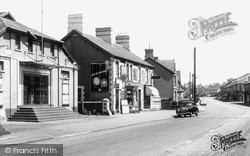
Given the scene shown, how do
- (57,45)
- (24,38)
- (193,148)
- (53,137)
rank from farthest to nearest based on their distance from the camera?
(57,45) < (24,38) < (53,137) < (193,148)

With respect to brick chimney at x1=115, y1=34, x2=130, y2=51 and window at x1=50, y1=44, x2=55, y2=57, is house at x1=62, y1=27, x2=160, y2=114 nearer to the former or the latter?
window at x1=50, y1=44, x2=55, y2=57

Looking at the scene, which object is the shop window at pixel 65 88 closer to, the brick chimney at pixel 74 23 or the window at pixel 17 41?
the window at pixel 17 41

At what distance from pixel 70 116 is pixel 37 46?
6289 millimetres

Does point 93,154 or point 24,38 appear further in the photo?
point 24,38

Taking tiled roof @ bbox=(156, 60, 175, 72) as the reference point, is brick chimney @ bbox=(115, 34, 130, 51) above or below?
above

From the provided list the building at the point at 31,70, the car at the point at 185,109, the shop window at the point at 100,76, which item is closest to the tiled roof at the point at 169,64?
the car at the point at 185,109

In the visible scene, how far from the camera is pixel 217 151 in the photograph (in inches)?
448

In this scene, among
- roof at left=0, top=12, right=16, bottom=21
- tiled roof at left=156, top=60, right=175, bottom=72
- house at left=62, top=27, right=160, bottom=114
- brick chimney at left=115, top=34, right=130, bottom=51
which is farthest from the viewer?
tiled roof at left=156, top=60, right=175, bottom=72

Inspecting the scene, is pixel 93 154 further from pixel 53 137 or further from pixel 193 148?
pixel 53 137


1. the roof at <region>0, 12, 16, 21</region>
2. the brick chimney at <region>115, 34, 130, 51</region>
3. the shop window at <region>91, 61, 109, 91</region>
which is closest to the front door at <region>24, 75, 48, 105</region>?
the roof at <region>0, 12, 16, 21</region>

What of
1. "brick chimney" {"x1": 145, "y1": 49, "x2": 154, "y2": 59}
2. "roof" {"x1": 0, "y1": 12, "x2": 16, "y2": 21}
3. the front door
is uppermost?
"brick chimney" {"x1": 145, "y1": 49, "x2": 154, "y2": 59}

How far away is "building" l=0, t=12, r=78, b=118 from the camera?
79.4 feet

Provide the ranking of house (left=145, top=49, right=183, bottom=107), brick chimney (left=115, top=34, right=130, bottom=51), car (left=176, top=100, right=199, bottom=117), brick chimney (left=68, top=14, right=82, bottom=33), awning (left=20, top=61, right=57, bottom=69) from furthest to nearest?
1. house (left=145, top=49, right=183, bottom=107)
2. brick chimney (left=115, top=34, right=130, bottom=51)
3. brick chimney (left=68, top=14, right=82, bottom=33)
4. car (left=176, top=100, right=199, bottom=117)
5. awning (left=20, top=61, right=57, bottom=69)

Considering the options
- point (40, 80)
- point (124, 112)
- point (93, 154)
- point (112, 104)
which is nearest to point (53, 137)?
point (93, 154)
